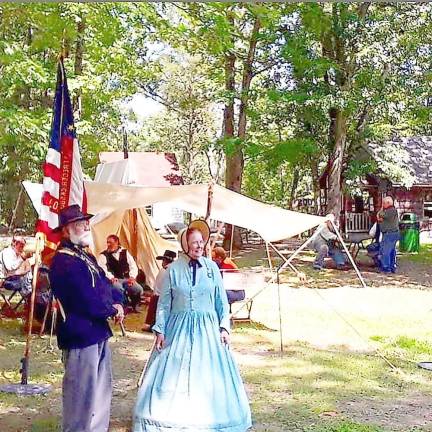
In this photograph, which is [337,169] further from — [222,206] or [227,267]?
[222,206]

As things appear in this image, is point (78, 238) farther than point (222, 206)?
No

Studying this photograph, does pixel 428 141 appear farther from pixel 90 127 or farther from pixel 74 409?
pixel 74 409

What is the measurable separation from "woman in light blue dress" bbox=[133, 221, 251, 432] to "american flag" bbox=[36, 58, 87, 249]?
4.69ft

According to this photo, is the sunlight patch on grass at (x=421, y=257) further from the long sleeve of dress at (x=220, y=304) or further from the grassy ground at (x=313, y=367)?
the long sleeve of dress at (x=220, y=304)

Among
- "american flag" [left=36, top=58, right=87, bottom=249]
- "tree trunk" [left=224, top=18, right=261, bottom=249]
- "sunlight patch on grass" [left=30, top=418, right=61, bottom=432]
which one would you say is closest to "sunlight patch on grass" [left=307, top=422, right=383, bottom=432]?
"sunlight patch on grass" [left=30, top=418, right=61, bottom=432]

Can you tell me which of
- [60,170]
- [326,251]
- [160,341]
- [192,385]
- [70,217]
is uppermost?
[60,170]

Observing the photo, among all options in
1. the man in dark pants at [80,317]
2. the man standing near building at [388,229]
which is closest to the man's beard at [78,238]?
the man in dark pants at [80,317]

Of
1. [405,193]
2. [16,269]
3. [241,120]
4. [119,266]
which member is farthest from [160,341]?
[405,193]

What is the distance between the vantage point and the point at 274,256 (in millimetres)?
17625

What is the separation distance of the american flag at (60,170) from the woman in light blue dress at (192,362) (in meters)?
1.43

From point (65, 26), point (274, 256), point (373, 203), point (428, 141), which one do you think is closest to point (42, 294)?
point (65, 26)

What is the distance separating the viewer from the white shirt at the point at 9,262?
8438mm

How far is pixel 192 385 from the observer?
4.19m

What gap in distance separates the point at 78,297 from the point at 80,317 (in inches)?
4.6
